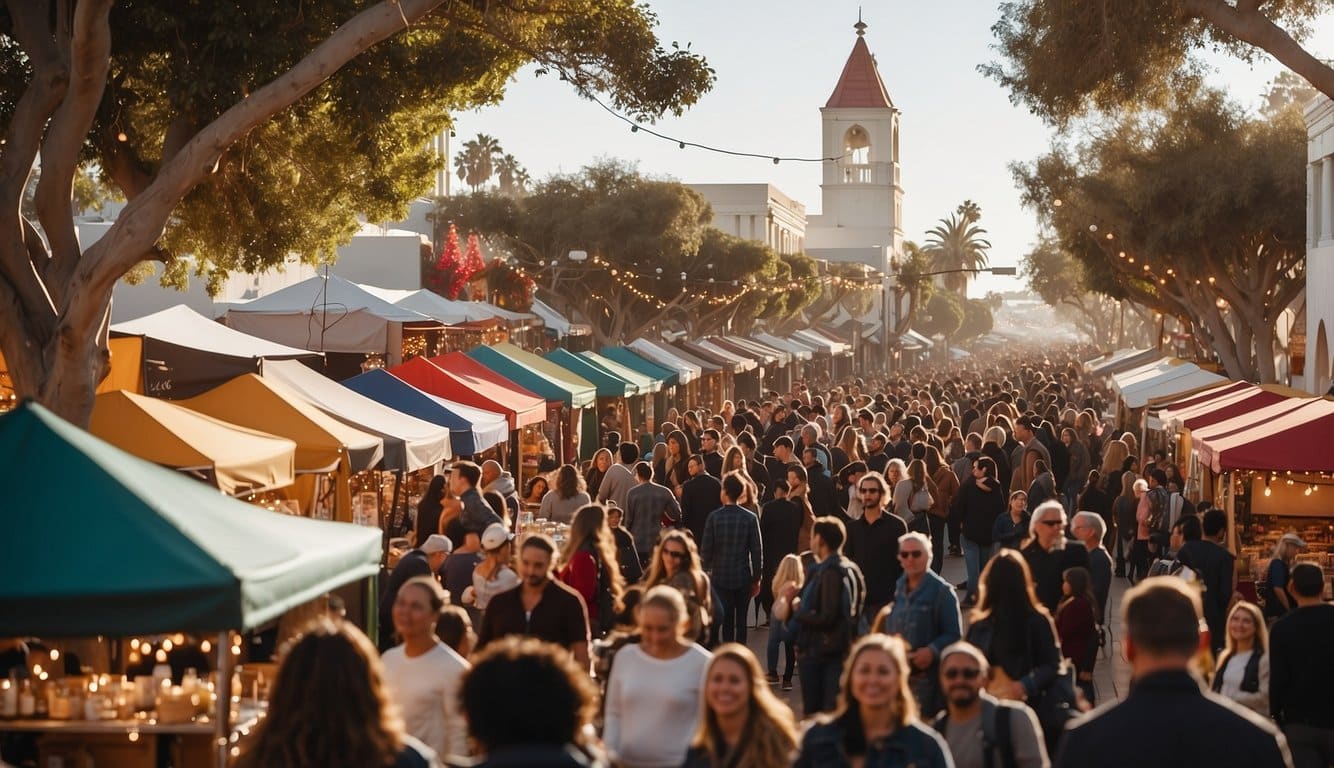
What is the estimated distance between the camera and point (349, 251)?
43062 millimetres

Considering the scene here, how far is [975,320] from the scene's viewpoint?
181 metres

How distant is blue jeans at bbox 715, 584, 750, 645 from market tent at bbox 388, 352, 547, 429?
7126 mm

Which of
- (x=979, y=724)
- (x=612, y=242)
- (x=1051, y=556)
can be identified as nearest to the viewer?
(x=979, y=724)

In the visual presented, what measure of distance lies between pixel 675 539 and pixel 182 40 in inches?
250

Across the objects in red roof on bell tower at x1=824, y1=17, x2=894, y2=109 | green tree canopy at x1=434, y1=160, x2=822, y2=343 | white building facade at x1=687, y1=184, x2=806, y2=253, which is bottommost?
green tree canopy at x1=434, y1=160, x2=822, y2=343

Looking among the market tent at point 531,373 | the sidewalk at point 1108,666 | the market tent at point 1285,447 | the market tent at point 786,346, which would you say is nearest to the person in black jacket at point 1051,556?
the sidewalk at point 1108,666

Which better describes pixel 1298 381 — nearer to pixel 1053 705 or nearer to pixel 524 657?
pixel 1053 705

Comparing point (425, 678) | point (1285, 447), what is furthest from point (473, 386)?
point (425, 678)

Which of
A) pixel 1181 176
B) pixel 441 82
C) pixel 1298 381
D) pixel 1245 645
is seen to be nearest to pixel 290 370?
pixel 441 82

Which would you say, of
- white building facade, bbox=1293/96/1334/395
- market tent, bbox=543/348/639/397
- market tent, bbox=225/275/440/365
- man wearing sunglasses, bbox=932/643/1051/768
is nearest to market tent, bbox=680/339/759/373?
white building facade, bbox=1293/96/1334/395

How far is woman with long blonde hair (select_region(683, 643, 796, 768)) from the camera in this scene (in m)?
5.57

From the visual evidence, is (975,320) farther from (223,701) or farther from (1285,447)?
(223,701)

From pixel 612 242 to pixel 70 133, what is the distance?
134 feet

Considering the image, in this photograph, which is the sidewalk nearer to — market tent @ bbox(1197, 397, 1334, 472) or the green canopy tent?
market tent @ bbox(1197, 397, 1334, 472)
